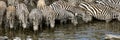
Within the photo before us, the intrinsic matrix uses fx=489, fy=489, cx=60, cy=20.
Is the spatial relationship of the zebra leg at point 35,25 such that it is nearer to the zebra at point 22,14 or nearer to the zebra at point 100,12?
the zebra at point 22,14

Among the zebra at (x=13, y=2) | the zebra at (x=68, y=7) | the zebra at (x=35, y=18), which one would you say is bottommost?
the zebra at (x=35, y=18)

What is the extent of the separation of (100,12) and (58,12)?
1.28 m

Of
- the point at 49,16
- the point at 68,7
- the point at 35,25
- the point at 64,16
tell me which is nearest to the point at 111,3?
the point at 68,7

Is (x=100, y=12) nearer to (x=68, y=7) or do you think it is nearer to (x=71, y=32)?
(x=68, y=7)

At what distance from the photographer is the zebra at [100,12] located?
1399cm

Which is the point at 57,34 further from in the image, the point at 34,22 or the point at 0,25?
the point at 0,25

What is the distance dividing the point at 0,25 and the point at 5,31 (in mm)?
271

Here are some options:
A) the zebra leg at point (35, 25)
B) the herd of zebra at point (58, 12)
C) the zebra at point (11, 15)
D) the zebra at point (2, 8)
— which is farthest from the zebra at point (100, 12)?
the zebra at point (2, 8)

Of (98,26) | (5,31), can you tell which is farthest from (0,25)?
(98,26)

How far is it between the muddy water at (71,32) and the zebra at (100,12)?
236 mm

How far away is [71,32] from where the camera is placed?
13.2m

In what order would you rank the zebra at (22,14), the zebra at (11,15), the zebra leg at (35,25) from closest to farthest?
the zebra leg at (35,25), the zebra at (22,14), the zebra at (11,15)

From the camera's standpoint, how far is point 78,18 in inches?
555

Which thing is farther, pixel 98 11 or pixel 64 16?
pixel 98 11
